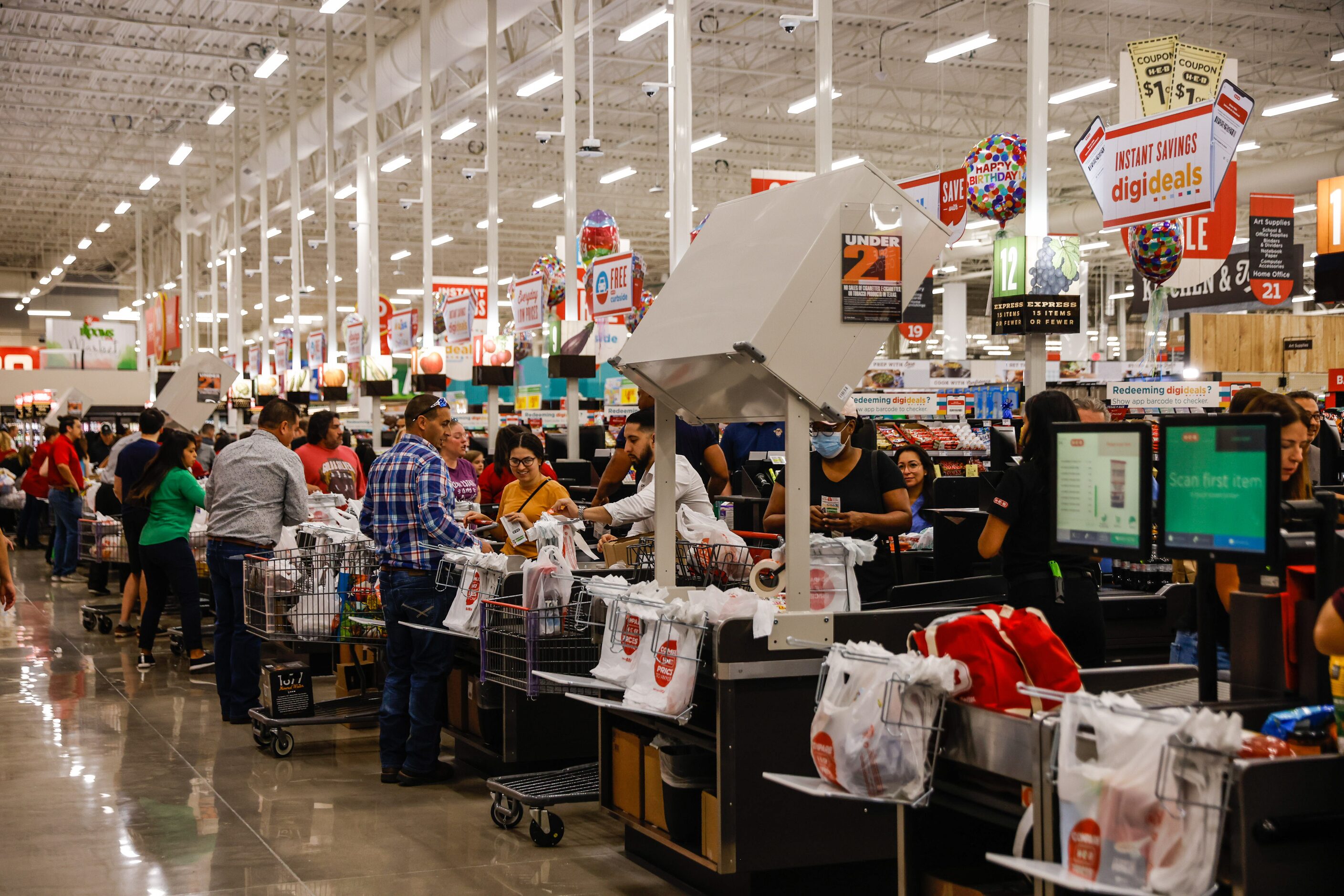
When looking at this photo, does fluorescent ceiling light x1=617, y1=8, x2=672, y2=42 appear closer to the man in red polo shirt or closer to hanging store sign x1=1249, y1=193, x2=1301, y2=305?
hanging store sign x1=1249, y1=193, x2=1301, y2=305

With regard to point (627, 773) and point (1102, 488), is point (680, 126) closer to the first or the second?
point (627, 773)

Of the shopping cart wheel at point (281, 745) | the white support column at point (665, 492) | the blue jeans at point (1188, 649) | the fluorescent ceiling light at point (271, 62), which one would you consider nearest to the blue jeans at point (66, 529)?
the fluorescent ceiling light at point (271, 62)

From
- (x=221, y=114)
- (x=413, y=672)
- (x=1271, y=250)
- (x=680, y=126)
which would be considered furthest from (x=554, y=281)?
(x=413, y=672)

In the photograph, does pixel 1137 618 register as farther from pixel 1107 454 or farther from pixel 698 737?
pixel 1107 454

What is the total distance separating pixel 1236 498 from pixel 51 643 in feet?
31.0

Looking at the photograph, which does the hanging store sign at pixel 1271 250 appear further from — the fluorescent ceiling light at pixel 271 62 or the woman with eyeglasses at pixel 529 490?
the woman with eyeglasses at pixel 529 490

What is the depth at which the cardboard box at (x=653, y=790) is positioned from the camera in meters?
4.29

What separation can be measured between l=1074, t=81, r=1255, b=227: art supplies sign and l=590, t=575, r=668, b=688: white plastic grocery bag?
4.15 m

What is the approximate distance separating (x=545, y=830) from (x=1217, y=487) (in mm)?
3059

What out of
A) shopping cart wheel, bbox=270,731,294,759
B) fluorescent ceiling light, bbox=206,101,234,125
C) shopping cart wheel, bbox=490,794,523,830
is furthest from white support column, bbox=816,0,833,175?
fluorescent ceiling light, bbox=206,101,234,125

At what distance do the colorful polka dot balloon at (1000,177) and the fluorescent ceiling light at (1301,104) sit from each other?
1009 cm

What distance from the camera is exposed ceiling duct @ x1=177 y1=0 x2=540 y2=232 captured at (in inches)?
586

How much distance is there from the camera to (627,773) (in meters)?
4.49

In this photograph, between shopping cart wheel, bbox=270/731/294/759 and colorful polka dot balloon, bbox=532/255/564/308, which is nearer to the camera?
shopping cart wheel, bbox=270/731/294/759
